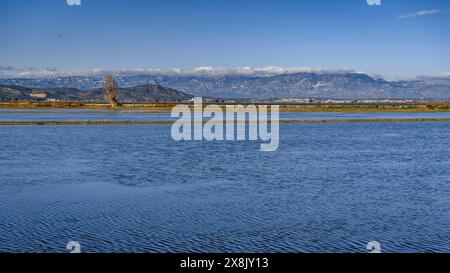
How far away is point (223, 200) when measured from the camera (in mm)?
21203

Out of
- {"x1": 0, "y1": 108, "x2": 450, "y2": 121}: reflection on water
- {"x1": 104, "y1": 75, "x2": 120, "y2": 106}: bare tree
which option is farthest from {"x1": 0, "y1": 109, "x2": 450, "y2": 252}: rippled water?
{"x1": 104, "y1": 75, "x2": 120, "y2": 106}: bare tree

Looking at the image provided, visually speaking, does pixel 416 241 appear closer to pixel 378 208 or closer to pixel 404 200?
pixel 378 208

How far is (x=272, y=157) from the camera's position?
36250 mm

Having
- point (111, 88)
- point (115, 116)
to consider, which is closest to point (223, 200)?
point (115, 116)

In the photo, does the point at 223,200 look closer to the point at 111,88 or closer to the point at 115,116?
the point at 115,116

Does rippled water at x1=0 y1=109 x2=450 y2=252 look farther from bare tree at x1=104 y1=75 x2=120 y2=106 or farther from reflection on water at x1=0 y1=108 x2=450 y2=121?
bare tree at x1=104 y1=75 x2=120 y2=106

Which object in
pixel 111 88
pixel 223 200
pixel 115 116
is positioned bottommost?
pixel 115 116

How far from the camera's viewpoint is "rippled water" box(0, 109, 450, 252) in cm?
1528

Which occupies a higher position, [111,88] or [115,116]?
[111,88]

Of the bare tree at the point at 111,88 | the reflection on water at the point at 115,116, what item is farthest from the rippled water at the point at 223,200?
the bare tree at the point at 111,88

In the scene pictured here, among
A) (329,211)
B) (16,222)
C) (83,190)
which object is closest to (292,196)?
(329,211)

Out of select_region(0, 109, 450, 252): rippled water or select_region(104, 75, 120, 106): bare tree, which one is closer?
select_region(0, 109, 450, 252): rippled water

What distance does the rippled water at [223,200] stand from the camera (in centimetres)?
1528
